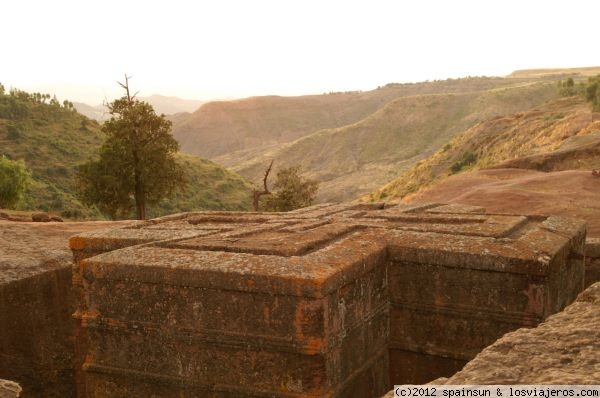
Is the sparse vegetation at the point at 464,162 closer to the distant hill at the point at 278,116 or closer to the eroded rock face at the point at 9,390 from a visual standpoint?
the eroded rock face at the point at 9,390

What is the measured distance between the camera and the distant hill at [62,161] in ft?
102

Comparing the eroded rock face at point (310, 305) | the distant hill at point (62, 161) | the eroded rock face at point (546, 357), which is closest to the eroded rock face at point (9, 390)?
the eroded rock face at point (546, 357)

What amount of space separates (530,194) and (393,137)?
5793 centimetres

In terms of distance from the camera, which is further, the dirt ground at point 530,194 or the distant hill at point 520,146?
the distant hill at point 520,146

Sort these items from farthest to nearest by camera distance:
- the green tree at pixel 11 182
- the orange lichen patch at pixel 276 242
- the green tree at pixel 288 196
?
the green tree at pixel 288 196
the green tree at pixel 11 182
the orange lichen patch at pixel 276 242

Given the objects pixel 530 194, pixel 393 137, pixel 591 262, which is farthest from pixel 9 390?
pixel 393 137

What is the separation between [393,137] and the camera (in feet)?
246

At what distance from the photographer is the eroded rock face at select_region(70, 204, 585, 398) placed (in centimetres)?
512

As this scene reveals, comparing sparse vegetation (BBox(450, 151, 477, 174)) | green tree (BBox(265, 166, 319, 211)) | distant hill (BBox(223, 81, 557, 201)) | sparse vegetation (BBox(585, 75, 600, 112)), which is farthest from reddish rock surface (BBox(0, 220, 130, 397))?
distant hill (BBox(223, 81, 557, 201))

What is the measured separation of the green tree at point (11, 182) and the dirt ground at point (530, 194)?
57.6 feet

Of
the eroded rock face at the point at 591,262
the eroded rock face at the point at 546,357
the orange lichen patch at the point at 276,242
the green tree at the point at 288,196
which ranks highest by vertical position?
the eroded rock face at the point at 546,357

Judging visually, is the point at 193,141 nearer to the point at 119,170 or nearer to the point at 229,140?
the point at 229,140

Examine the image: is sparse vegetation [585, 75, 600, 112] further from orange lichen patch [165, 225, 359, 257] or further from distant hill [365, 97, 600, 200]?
orange lichen patch [165, 225, 359, 257]

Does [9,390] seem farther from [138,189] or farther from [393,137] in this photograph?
[393,137]
